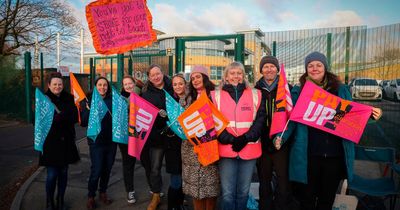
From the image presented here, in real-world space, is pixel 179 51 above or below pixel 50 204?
above

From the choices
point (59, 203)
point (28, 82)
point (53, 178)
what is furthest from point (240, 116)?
point (28, 82)

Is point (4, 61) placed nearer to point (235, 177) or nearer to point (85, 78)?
point (85, 78)

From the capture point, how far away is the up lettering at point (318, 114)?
3.26 m

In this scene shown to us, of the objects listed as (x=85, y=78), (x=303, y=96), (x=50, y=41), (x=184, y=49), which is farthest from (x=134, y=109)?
(x=50, y=41)

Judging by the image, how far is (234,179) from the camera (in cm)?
336

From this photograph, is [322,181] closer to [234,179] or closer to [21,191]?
[234,179]

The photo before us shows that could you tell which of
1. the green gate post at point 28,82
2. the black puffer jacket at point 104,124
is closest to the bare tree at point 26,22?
the green gate post at point 28,82

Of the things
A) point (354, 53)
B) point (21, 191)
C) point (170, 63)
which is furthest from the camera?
point (170, 63)

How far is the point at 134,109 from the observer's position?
4000mm

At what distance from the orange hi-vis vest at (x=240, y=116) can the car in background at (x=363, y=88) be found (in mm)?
4156

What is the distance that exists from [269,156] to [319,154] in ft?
1.93

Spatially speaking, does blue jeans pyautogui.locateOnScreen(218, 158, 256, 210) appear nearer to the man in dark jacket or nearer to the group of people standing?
the group of people standing

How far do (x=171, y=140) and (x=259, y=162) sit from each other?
1.18 m

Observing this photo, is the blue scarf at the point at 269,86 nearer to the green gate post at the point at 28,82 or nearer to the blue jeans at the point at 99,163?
the blue jeans at the point at 99,163
